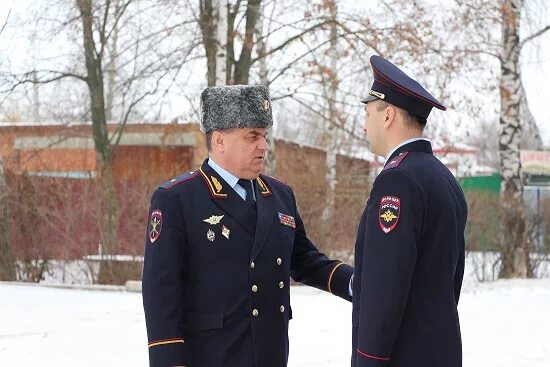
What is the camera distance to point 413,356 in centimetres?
301

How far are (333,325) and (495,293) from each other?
12.5 ft

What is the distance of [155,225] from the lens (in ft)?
11.0

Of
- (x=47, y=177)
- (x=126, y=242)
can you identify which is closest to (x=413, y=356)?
(x=126, y=242)

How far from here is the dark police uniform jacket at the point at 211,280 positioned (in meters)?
3.25

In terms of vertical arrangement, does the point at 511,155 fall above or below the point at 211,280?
above

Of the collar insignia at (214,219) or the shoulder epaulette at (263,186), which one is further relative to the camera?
the shoulder epaulette at (263,186)

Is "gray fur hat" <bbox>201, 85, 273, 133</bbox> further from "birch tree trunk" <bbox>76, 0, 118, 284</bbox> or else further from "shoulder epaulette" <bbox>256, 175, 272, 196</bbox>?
"birch tree trunk" <bbox>76, 0, 118, 284</bbox>

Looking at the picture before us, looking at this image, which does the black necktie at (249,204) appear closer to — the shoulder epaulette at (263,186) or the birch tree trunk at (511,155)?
the shoulder epaulette at (263,186)

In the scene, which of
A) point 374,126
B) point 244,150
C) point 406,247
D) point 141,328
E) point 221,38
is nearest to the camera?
point 406,247

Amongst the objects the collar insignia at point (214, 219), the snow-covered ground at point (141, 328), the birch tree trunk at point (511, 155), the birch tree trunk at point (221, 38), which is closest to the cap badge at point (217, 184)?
the collar insignia at point (214, 219)

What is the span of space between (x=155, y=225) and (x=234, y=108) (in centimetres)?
56

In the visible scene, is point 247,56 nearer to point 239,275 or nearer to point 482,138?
point 239,275

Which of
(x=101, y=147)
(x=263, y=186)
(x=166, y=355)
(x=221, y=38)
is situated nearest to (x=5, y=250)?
(x=101, y=147)

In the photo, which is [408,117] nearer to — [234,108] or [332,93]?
[234,108]
